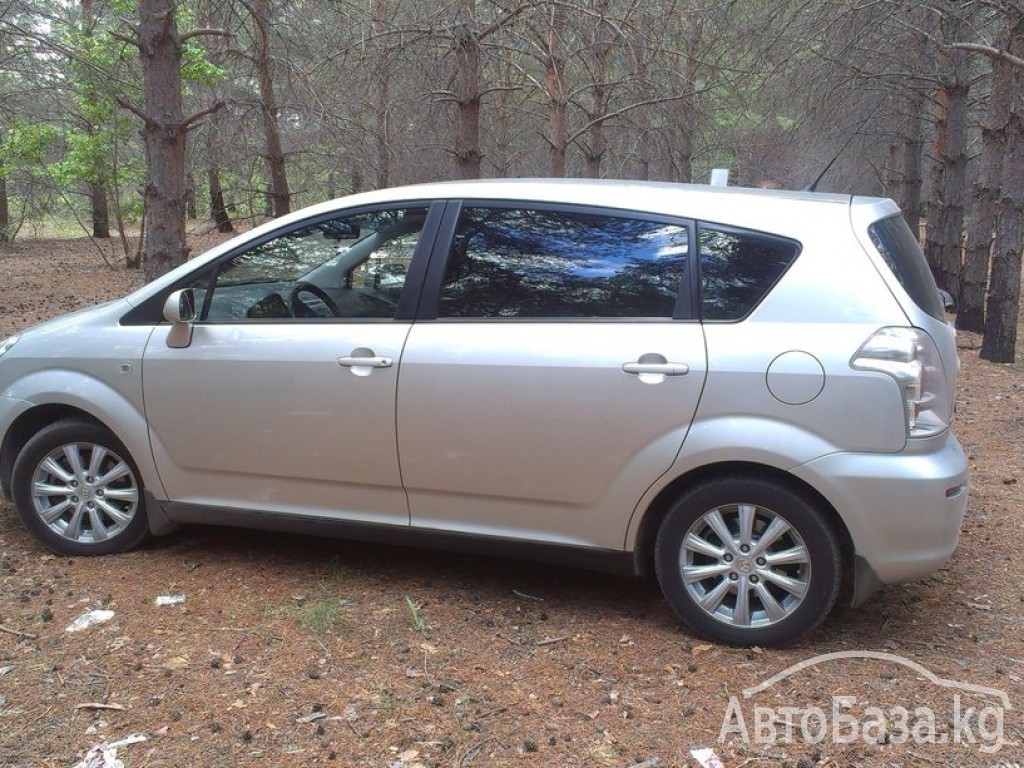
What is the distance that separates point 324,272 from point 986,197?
34.9 feet

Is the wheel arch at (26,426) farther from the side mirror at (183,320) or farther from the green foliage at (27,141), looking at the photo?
the green foliage at (27,141)

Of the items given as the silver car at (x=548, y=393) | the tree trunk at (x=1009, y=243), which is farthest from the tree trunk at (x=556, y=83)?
the silver car at (x=548, y=393)

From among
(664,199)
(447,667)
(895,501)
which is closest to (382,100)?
(664,199)

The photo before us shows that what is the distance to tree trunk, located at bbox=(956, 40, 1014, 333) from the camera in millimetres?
10586

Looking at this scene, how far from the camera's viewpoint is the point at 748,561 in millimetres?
3574

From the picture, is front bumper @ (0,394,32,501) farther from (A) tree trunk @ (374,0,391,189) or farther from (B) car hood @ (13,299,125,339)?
(A) tree trunk @ (374,0,391,189)

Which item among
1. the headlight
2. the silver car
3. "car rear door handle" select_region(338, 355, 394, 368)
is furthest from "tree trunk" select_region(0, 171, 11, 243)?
"car rear door handle" select_region(338, 355, 394, 368)

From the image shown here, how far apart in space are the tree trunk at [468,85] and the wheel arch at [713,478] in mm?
6646

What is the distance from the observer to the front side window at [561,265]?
3746mm

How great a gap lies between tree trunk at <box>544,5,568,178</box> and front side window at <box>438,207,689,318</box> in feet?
18.4

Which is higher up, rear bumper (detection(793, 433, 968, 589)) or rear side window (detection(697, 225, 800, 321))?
rear side window (detection(697, 225, 800, 321))

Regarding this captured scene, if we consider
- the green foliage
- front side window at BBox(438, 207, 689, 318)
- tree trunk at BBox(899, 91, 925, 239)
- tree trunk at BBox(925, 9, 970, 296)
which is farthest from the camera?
tree trunk at BBox(899, 91, 925, 239)

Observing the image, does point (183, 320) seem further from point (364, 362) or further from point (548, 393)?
point (548, 393)

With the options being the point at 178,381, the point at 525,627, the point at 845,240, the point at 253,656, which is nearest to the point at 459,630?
the point at 525,627
